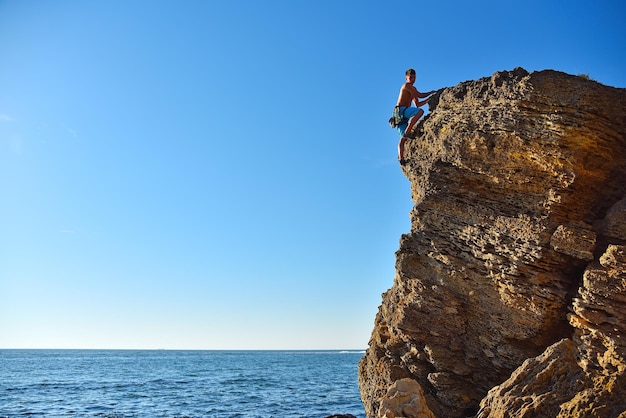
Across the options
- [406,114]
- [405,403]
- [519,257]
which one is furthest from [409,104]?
[405,403]

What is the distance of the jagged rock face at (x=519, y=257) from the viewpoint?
11.2 m

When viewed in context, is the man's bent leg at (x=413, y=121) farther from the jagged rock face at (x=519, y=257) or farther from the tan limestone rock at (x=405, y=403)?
the tan limestone rock at (x=405, y=403)

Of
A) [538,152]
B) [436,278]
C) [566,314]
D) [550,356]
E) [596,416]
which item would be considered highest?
[538,152]

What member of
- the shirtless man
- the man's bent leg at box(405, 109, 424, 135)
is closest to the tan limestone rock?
the shirtless man

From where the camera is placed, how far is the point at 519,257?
12.7m

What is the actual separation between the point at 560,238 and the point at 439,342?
4369mm

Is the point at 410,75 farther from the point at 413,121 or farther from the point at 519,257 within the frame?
the point at 519,257

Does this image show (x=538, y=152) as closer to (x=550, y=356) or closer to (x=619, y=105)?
(x=619, y=105)

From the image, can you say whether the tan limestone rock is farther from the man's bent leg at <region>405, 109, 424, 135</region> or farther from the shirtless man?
the man's bent leg at <region>405, 109, 424, 135</region>

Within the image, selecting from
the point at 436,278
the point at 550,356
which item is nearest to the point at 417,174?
the point at 436,278

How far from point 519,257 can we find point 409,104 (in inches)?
257

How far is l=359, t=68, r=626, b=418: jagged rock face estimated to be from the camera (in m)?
11.2

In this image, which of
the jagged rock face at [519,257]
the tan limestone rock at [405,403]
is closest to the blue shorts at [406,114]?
the jagged rock face at [519,257]

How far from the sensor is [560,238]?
1229 centimetres
